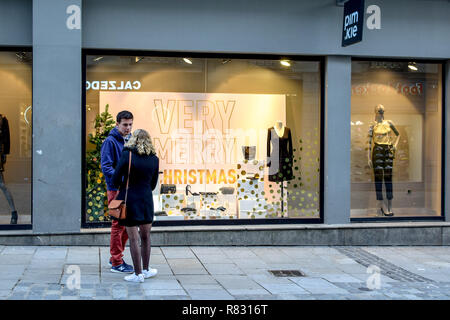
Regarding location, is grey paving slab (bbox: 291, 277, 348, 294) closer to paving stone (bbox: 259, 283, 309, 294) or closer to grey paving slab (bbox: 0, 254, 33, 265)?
paving stone (bbox: 259, 283, 309, 294)

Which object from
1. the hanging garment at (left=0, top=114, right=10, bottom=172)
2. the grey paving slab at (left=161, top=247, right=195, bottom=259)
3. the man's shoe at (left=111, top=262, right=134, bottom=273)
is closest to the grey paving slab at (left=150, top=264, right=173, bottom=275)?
the man's shoe at (left=111, top=262, right=134, bottom=273)

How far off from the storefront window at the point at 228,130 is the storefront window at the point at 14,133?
1434mm

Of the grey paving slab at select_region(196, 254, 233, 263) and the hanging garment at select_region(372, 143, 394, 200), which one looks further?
the hanging garment at select_region(372, 143, 394, 200)

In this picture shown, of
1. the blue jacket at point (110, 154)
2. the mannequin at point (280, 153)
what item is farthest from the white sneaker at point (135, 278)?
the mannequin at point (280, 153)

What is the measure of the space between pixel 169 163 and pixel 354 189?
341 centimetres

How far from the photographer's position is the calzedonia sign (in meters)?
10.2

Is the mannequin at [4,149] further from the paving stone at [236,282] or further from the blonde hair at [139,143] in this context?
the paving stone at [236,282]

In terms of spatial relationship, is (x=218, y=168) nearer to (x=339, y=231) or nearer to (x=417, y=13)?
(x=339, y=231)

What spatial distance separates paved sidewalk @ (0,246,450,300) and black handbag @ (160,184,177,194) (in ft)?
3.96

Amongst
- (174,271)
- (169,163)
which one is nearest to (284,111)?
(169,163)

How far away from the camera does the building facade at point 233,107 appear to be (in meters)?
10.3

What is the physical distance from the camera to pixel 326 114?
11359 mm

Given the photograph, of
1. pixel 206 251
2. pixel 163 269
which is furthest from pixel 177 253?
pixel 163 269

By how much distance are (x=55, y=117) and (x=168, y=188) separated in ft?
7.78
